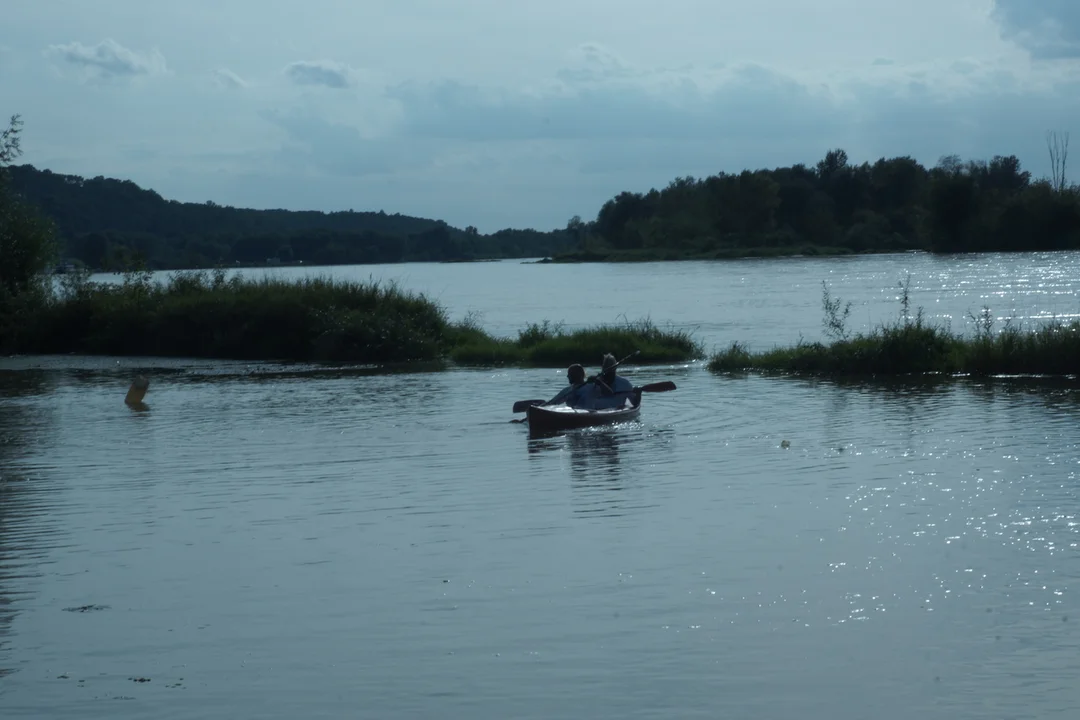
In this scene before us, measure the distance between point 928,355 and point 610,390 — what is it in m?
9.92

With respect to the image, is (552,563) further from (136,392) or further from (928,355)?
(928,355)

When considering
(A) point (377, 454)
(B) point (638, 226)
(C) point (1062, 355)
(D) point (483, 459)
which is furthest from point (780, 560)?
(B) point (638, 226)

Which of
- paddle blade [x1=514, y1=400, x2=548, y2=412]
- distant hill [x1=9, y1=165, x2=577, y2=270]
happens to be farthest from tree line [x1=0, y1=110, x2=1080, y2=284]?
paddle blade [x1=514, y1=400, x2=548, y2=412]

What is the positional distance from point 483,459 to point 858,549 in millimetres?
7320

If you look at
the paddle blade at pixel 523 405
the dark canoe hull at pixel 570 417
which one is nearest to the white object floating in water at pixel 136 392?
the paddle blade at pixel 523 405

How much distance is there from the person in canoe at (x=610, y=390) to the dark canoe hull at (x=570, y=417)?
0.40 ft

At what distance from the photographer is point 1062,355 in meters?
26.5

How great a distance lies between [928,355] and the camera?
28.3 m

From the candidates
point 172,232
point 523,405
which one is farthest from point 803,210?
point 523,405

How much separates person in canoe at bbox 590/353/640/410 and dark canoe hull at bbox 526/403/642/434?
12 centimetres

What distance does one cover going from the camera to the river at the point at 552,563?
8.17m

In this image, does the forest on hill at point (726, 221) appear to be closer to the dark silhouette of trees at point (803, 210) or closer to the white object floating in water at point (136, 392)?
the dark silhouette of trees at point (803, 210)

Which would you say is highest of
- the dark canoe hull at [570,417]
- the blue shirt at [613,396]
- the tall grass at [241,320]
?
the tall grass at [241,320]

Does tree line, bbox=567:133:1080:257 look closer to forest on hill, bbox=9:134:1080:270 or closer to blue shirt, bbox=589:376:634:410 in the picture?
forest on hill, bbox=9:134:1080:270
